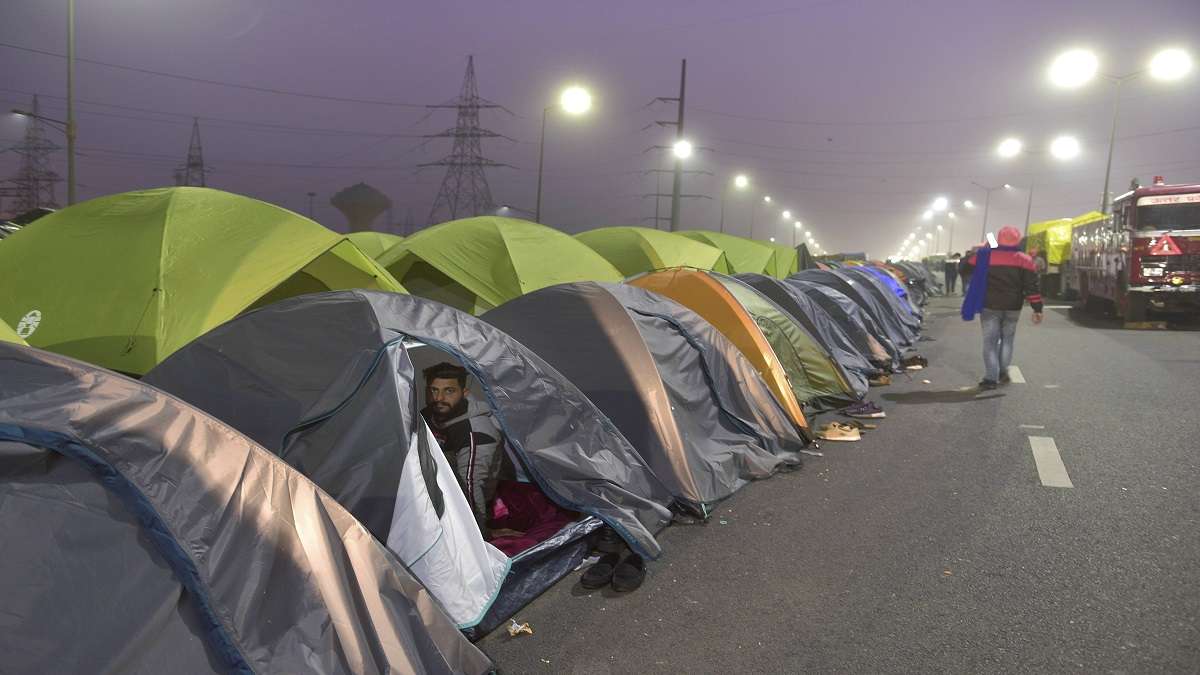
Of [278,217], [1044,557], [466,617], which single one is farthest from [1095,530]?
[278,217]

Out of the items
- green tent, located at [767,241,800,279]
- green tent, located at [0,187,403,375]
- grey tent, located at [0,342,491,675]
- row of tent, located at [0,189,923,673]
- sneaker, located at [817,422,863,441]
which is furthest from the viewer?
green tent, located at [767,241,800,279]

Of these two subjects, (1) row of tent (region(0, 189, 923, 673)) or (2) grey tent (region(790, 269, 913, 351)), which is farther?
(2) grey tent (region(790, 269, 913, 351))

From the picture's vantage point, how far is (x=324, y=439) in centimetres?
376

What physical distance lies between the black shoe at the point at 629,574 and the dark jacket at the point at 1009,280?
7.11m

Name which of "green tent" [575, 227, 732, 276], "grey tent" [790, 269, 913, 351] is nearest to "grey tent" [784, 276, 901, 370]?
"grey tent" [790, 269, 913, 351]

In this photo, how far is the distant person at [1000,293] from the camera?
374 inches

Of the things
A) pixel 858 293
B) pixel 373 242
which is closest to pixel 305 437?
pixel 858 293

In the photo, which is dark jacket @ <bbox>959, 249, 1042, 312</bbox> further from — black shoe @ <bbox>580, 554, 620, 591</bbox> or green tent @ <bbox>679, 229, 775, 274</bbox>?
green tent @ <bbox>679, 229, 775, 274</bbox>

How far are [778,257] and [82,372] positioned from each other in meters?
24.1

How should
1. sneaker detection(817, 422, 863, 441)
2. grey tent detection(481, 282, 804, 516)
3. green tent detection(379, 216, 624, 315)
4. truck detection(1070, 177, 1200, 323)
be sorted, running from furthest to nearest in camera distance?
truck detection(1070, 177, 1200, 323) → green tent detection(379, 216, 624, 315) → sneaker detection(817, 422, 863, 441) → grey tent detection(481, 282, 804, 516)

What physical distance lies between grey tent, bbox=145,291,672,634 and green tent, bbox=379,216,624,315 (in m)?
6.15

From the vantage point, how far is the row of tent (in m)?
2.37

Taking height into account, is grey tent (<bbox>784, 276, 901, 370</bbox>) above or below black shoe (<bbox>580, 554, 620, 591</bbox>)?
above

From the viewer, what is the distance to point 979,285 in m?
9.73
